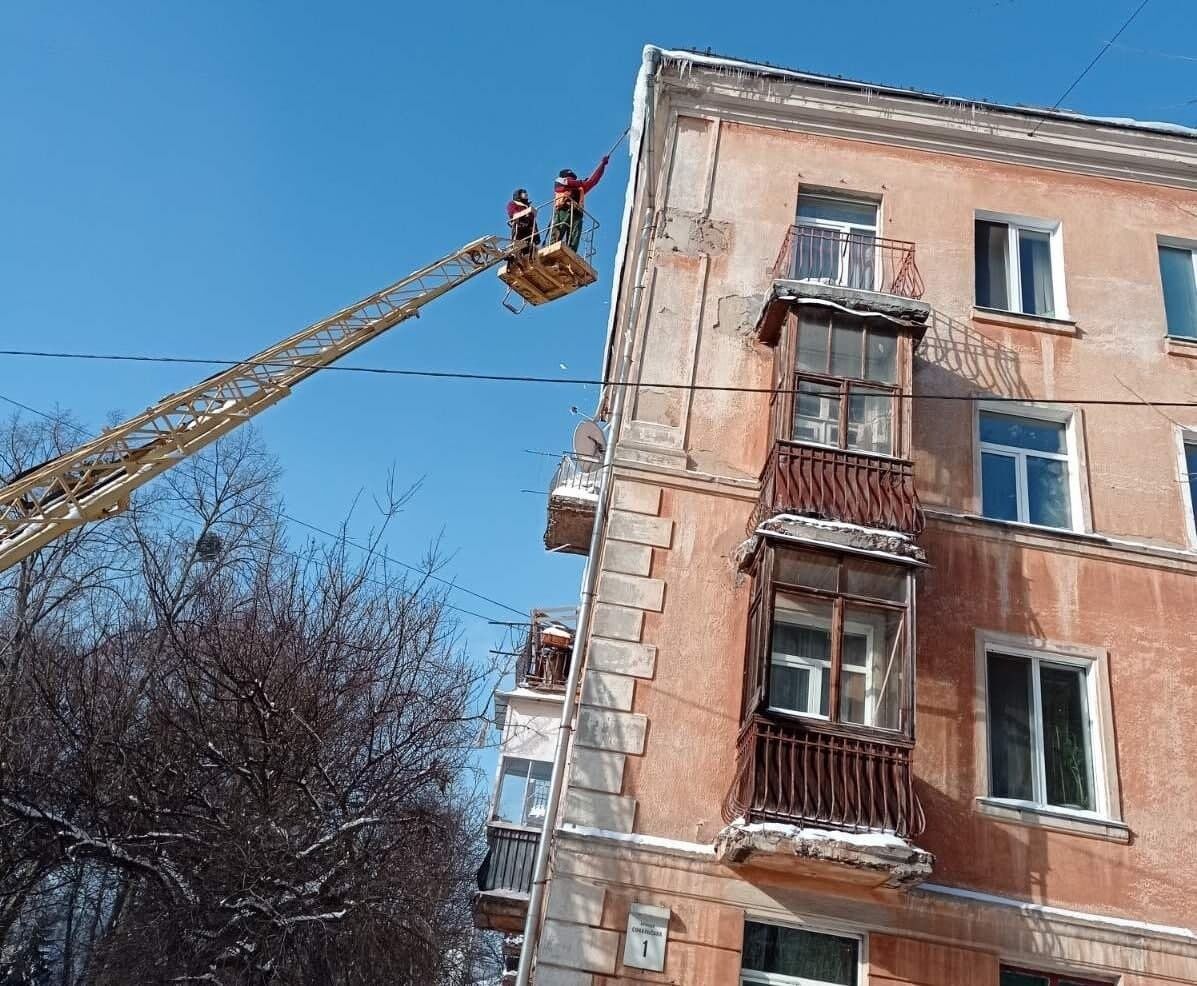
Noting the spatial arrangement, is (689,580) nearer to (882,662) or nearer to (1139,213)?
(882,662)

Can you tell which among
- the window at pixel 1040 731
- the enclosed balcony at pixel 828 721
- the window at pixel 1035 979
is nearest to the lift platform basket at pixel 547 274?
the enclosed balcony at pixel 828 721

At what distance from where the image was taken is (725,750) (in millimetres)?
10234

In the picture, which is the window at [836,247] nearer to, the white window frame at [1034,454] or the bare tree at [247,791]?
the white window frame at [1034,454]

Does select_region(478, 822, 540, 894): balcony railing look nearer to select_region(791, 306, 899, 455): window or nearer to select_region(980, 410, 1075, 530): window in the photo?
select_region(791, 306, 899, 455): window

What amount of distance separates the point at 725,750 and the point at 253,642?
953 cm

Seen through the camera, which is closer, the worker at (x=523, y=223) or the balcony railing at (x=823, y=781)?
the balcony railing at (x=823, y=781)

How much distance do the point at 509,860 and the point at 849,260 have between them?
9236 millimetres

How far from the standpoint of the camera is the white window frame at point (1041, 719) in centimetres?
1028

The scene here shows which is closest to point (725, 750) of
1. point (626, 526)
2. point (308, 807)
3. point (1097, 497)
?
point (626, 526)

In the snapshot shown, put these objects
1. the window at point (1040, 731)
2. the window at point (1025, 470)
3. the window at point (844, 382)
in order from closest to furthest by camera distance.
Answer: the window at point (1040, 731), the window at point (844, 382), the window at point (1025, 470)

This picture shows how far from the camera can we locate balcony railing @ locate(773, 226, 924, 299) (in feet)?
43.5

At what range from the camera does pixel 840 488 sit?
11070 millimetres

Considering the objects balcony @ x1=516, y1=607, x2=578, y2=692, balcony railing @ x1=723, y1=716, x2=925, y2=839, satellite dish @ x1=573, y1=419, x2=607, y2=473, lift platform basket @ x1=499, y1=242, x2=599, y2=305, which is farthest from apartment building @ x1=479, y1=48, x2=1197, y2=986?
balcony @ x1=516, y1=607, x2=578, y2=692

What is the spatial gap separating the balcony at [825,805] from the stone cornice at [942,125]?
8784 millimetres
